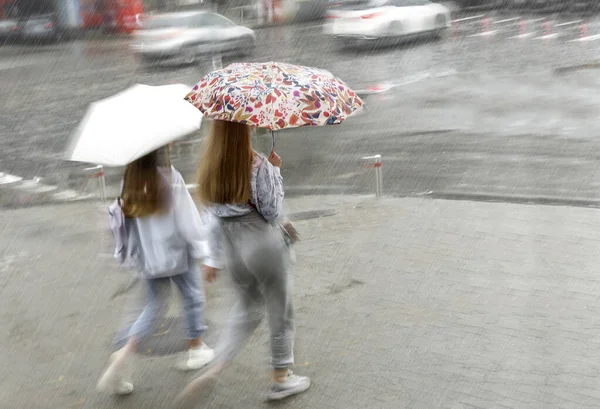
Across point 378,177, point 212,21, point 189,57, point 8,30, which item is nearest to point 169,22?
point 212,21

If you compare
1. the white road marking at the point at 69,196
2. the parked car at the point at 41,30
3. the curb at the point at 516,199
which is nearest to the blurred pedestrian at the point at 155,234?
the curb at the point at 516,199

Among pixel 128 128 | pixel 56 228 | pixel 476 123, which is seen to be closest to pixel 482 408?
pixel 128 128

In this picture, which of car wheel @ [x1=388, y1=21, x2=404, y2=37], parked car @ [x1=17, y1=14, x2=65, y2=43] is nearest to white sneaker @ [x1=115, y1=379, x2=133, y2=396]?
car wheel @ [x1=388, y1=21, x2=404, y2=37]

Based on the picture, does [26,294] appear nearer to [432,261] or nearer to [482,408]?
[432,261]

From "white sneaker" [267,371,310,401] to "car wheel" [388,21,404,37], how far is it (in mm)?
18631

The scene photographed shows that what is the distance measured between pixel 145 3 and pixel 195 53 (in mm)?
10728

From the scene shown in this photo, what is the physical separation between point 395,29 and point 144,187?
62.0ft

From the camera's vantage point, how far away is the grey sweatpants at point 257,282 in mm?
4828

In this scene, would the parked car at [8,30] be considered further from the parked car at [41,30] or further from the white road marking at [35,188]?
the white road marking at [35,188]

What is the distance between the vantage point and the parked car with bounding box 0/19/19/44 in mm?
31014

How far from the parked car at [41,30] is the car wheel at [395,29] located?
12.7 m

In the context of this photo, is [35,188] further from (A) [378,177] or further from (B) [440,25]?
(B) [440,25]

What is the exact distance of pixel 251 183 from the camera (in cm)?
475

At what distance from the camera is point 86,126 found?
16.1ft
